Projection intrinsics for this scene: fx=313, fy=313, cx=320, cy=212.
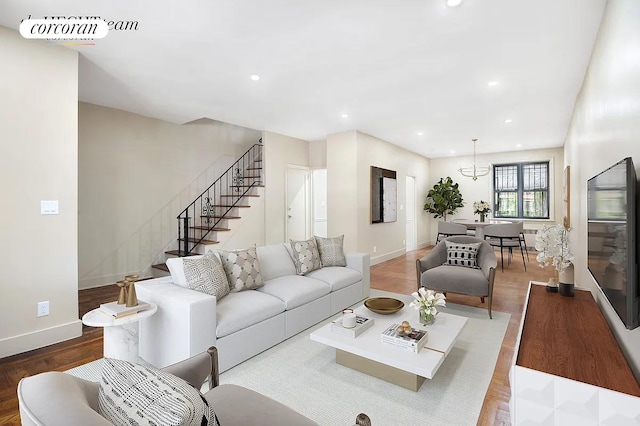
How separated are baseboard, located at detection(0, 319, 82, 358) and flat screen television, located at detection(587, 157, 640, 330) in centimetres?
409

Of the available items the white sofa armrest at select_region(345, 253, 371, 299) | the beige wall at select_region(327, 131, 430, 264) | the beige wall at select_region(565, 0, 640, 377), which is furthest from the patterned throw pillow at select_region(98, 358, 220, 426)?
the beige wall at select_region(327, 131, 430, 264)

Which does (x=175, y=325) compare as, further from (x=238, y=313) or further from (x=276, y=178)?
(x=276, y=178)

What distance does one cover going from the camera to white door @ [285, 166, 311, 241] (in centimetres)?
675

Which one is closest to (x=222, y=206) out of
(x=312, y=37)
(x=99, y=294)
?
(x=99, y=294)

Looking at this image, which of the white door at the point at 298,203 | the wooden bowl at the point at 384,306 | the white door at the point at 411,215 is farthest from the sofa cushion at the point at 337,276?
the white door at the point at 411,215

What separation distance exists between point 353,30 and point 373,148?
393cm

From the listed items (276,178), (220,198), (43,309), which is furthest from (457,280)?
(220,198)

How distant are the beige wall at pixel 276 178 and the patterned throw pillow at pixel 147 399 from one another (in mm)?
5353

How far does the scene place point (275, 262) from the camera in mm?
3555

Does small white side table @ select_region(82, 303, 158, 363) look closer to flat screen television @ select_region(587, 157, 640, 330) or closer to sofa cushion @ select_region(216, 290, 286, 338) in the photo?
sofa cushion @ select_region(216, 290, 286, 338)

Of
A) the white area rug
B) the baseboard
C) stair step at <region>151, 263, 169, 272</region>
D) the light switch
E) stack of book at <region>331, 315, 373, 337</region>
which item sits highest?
the light switch

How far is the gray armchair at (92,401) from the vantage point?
0.73 meters

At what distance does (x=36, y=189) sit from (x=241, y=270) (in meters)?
1.99

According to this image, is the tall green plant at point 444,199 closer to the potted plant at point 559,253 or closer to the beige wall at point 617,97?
the beige wall at point 617,97
